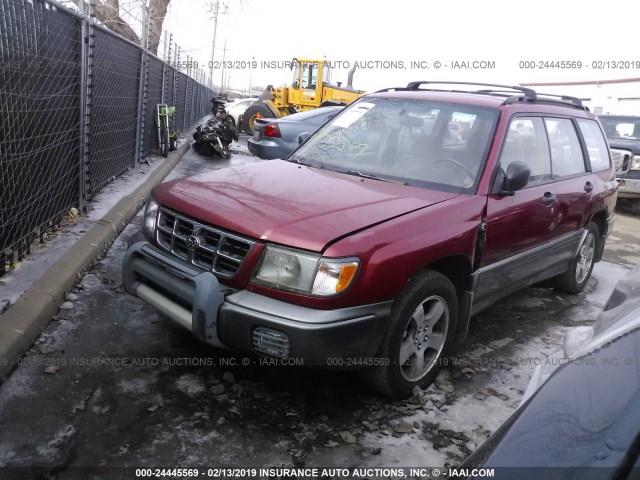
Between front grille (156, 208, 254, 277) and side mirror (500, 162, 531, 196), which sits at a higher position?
side mirror (500, 162, 531, 196)

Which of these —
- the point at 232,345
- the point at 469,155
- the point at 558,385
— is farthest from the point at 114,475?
the point at 469,155

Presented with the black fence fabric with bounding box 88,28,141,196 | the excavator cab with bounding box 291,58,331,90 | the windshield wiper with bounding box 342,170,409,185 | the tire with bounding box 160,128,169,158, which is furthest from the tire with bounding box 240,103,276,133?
the windshield wiper with bounding box 342,170,409,185

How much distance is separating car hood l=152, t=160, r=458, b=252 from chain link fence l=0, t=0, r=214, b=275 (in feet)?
4.42

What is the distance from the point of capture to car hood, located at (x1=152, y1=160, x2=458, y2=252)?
9.52ft

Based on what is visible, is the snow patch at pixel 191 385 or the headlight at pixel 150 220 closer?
the snow patch at pixel 191 385

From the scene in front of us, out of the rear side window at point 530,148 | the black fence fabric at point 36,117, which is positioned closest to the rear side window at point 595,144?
the rear side window at point 530,148

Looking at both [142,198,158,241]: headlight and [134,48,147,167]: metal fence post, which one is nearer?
[142,198,158,241]: headlight

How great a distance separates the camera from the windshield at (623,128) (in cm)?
1220

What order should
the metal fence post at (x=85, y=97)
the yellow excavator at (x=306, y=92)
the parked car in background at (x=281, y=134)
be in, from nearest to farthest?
1. the metal fence post at (x=85, y=97)
2. the parked car in background at (x=281, y=134)
3. the yellow excavator at (x=306, y=92)

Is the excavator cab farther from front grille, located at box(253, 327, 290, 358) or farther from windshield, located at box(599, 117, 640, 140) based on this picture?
front grille, located at box(253, 327, 290, 358)

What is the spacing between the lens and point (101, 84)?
649 centimetres

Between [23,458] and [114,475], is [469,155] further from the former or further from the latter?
[23,458]

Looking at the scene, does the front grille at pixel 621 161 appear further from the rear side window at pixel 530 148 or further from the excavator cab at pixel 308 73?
the excavator cab at pixel 308 73

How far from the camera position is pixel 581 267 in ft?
18.7
